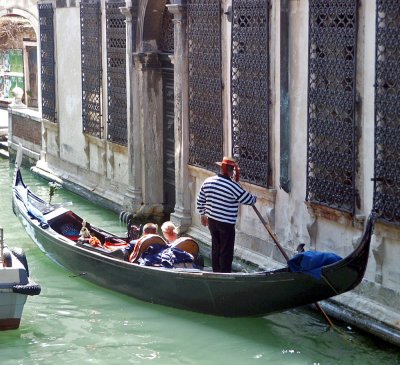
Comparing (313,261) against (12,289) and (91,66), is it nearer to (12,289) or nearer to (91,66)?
(12,289)

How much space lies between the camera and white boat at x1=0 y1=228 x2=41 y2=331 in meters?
7.09

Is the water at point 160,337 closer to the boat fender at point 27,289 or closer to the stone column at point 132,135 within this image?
the boat fender at point 27,289

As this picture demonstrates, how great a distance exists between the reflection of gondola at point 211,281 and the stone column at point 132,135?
5.53 feet

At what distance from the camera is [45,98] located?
14500 mm

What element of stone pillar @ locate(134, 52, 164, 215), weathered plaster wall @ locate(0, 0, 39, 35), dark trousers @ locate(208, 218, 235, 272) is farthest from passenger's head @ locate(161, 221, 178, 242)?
weathered plaster wall @ locate(0, 0, 39, 35)

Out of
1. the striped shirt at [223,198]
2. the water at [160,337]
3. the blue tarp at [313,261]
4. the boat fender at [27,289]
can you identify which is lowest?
the water at [160,337]

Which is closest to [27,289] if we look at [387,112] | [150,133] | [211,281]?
[211,281]

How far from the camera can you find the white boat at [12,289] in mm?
7094

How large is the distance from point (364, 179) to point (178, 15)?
3054 mm

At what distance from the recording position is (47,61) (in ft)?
47.0

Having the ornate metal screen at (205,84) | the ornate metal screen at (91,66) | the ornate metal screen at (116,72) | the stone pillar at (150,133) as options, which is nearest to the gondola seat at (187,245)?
the ornate metal screen at (205,84)

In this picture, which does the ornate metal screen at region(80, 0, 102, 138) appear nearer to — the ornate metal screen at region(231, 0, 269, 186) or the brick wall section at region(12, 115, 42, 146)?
the brick wall section at region(12, 115, 42, 146)

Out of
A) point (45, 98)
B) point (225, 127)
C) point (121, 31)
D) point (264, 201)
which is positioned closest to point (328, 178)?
point (264, 201)

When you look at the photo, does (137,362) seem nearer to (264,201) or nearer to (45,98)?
(264,201)
